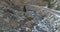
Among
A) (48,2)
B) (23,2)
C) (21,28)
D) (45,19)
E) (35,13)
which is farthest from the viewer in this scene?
(23,2)

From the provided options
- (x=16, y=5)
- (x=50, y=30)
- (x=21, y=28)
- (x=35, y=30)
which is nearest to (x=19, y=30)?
(x=21, y=28)

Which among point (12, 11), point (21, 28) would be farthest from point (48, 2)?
point (21, 28)

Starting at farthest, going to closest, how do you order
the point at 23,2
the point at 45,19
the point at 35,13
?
the point at 23,2, the point at 35,13, the point at 45,19

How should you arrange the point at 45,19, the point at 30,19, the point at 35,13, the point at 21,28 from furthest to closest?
the point at 35,13 → the point at 30,19 → the point at 45,19 → the point at 21,28

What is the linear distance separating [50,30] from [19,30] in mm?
520

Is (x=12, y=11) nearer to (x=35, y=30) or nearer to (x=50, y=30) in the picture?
(x=35, y=30)

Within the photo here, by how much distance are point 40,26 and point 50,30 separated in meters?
0.24

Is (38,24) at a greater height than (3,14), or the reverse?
(3,14)

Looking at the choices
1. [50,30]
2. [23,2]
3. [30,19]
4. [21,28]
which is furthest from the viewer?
[23,2]

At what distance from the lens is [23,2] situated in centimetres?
317

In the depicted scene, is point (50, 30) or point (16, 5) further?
point (16, 5)

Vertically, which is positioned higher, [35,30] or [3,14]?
[3,14]

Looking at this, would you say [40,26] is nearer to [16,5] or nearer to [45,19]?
[45,19]

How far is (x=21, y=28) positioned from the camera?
2.11 m
